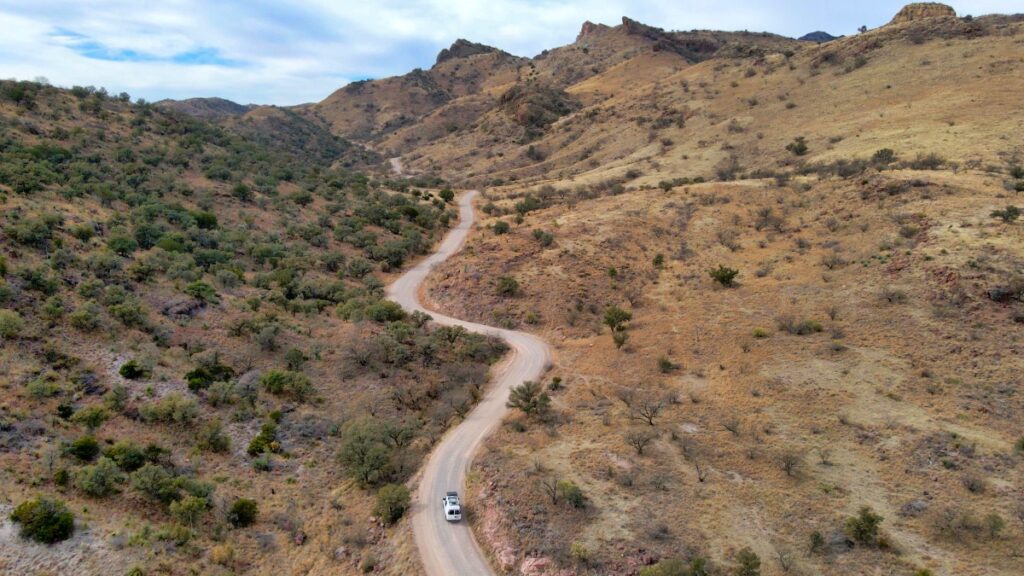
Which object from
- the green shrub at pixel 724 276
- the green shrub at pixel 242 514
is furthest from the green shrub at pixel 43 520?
the green shrub at pixel 724 276

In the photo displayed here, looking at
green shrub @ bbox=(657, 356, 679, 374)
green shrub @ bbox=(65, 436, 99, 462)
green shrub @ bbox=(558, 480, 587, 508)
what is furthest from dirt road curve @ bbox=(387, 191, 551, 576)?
green shrub @ bbox=(65, 436, 99, 462)

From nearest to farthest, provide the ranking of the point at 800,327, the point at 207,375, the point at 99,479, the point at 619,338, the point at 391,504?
the point at 99,479
the point at 391,504
the point at 207,375
the point at 800,327
the point at 619,338

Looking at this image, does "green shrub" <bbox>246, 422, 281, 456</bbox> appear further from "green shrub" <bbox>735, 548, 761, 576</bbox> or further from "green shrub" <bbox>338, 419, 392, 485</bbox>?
"green shrub" <bbox>735, 548, 761, 576</bbox>

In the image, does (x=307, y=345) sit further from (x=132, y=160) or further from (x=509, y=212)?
(x=132, y=160)

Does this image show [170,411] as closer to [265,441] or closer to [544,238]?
[265,441]

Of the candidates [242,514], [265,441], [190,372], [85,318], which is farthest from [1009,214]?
[85,318]

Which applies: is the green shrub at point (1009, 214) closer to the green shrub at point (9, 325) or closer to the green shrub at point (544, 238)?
the green shrub at point (544, 238)
